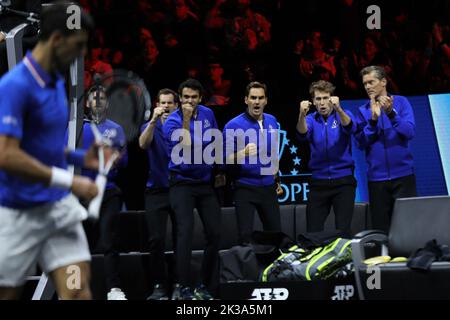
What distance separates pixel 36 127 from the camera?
3.58m

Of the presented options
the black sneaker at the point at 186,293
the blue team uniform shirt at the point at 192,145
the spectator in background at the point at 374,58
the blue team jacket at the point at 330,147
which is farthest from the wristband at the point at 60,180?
the spectator in background at the point at 374,58

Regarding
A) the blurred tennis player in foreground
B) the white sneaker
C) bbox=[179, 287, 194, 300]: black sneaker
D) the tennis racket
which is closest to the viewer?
the blurred tennis player in foreground

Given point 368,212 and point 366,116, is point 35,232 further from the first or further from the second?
point 368,212

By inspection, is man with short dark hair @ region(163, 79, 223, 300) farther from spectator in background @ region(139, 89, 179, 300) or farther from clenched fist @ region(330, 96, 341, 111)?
clenched fist @ region(330, 96, 341, 111)

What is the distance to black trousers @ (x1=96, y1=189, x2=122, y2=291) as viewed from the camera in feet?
21.3

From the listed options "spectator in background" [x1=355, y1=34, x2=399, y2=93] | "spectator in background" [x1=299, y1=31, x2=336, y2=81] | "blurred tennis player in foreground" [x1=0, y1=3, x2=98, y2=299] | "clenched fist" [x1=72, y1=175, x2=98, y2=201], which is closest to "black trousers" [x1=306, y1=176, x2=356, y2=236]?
"spectator in background" [x1=299, y1=31, x2=336, y2=81]

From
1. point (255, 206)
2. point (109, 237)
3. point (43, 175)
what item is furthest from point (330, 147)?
point (43, 175)

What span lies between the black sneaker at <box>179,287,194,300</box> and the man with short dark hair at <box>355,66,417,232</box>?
1.51 metres

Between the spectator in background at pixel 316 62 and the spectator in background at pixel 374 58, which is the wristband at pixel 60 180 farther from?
the spectator in background at pixel 374 58

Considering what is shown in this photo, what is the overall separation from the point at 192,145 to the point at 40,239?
10.0ft

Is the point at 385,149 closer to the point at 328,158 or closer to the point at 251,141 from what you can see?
the point at 328,158

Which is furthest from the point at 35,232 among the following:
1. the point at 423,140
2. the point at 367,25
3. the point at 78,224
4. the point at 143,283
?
the point at 367,25

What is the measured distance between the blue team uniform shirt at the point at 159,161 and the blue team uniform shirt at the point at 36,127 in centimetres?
317

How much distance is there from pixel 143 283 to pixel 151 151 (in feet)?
3.49
